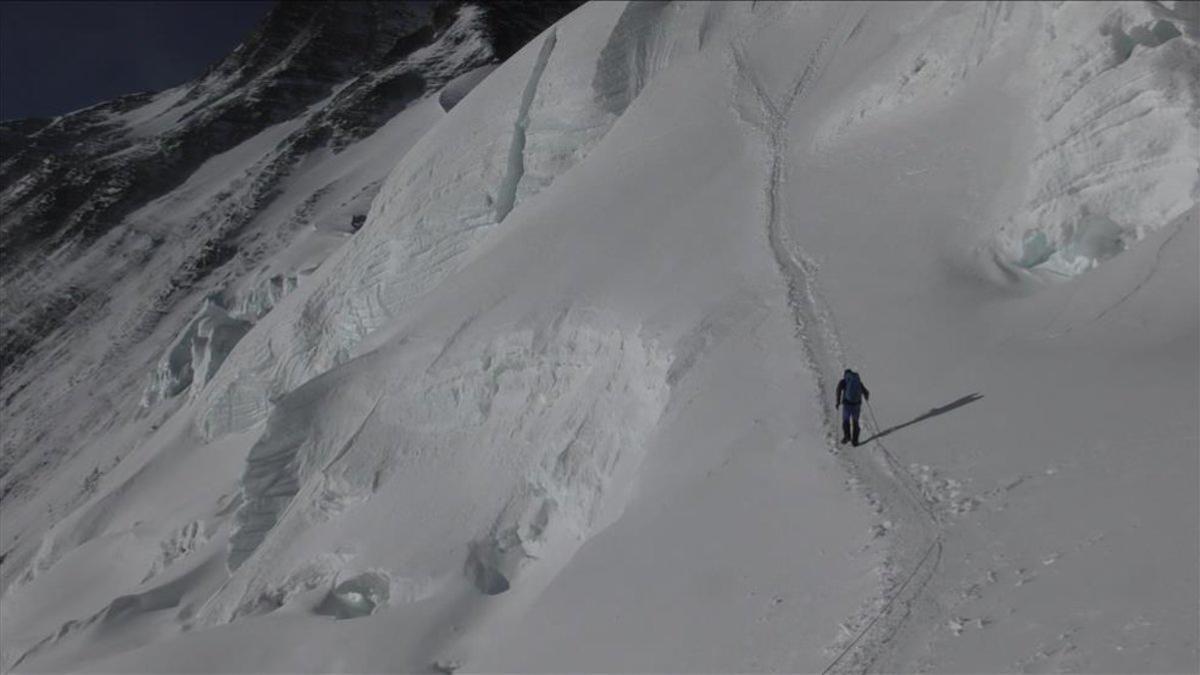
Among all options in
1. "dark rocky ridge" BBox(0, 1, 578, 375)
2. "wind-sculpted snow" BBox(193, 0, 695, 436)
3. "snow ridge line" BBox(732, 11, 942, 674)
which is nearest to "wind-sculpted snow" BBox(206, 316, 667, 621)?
"snow ridge line" BBox(732, 11, 942, 674)

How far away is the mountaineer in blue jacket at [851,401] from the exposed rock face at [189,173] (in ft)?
181

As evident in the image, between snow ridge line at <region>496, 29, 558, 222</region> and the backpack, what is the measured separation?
1843 centimetres

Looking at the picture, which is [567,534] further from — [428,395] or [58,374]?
[58,374]

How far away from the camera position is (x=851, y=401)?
11.3m

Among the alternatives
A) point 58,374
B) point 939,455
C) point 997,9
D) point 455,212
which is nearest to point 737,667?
point 939,455

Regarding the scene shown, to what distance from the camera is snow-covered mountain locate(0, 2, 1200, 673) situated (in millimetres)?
8812

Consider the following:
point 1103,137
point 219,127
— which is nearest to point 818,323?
point 1103,137

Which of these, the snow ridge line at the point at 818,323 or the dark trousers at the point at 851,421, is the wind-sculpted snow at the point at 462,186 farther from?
the dark trousers at the point at 851,421

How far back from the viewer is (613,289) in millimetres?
18469

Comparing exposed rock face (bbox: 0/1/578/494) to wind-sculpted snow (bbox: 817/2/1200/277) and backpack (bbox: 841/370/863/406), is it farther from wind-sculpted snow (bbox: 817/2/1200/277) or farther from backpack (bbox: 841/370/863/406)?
backpack (bbox: 841/370/863/406)

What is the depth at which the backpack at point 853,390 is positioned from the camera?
1120cm

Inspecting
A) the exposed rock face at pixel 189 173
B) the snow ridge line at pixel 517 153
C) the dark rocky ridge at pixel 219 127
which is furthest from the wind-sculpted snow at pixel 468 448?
the dark rocky ridge at pixel 219 127

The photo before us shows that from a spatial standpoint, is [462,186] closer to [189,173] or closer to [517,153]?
[517,153]

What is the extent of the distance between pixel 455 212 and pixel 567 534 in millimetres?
16553
